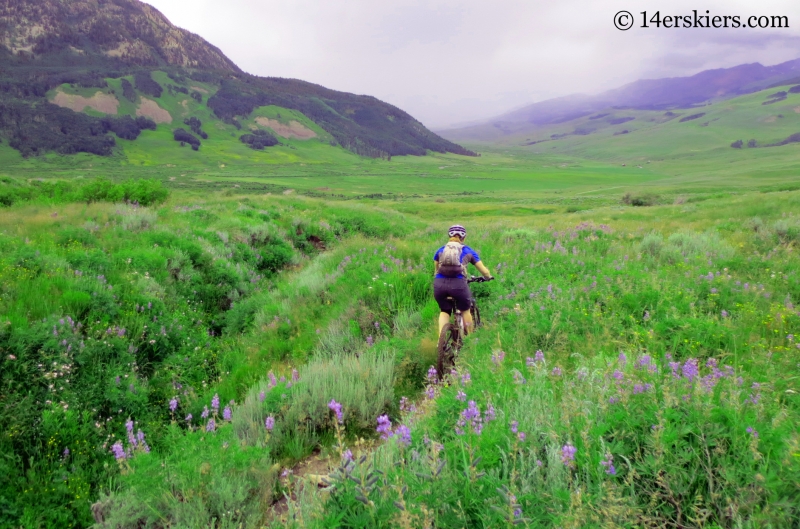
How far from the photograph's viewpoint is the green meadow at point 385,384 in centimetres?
206

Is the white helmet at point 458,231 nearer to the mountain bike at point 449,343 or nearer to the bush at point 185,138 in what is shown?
the mountain bike at point 449,343

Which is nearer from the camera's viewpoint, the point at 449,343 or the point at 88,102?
the point at 449,343

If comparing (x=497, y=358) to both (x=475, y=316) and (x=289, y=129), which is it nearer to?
(x=475, y=316)

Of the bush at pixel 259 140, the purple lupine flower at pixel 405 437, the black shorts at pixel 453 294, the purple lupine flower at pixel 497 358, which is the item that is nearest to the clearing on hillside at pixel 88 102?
the bush at pixel 259 140

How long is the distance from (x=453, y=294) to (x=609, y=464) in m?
3.48

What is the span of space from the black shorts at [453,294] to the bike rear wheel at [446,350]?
39cm

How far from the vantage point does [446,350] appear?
4.98m

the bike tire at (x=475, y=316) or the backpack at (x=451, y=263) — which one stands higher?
the backpack at (x=451, y=263)

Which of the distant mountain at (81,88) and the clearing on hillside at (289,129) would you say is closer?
the distant mountain at (81,88)

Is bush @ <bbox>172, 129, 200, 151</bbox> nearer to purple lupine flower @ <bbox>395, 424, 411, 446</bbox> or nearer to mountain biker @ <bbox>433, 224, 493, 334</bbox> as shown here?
mountain biker @ <bbox>433, 224, 493, 334</bbox>

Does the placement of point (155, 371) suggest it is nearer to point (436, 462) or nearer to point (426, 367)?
point (426, 367)

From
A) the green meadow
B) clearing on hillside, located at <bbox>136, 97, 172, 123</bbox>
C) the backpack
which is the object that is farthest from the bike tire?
clearing on hillside, located at <bbox>136, 97, 172, 123</bbox>

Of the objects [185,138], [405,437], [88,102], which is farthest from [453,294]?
[88,102]

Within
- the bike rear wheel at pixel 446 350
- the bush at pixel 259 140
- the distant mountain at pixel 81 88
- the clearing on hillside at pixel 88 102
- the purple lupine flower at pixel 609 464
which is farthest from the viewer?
the bush at pixel 259 140
